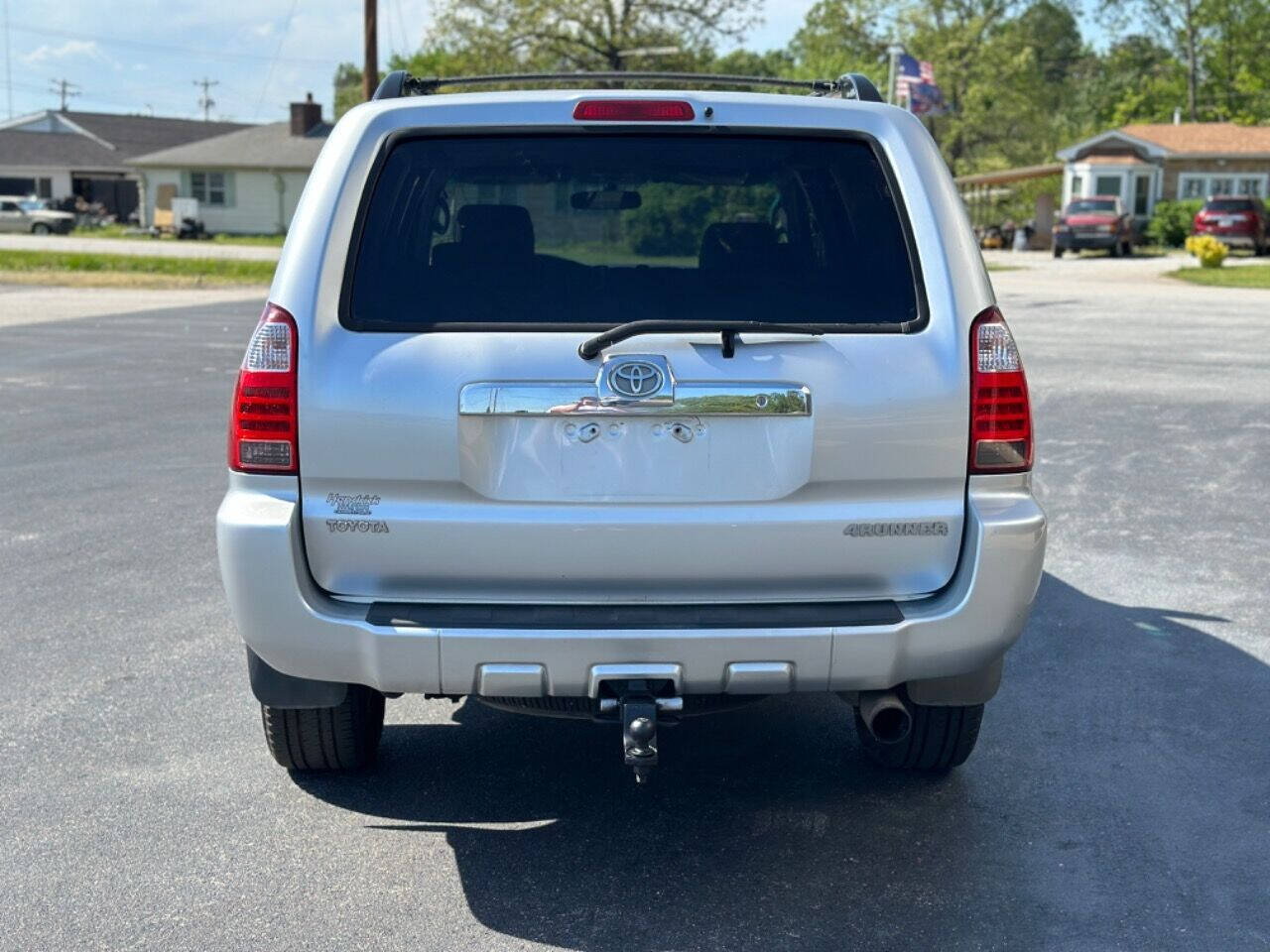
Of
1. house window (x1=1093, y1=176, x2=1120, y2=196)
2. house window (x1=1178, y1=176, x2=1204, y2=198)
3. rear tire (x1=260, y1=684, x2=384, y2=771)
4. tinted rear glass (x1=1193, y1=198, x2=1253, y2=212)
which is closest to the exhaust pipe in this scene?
rear tire (x1=260, y1=684, x2=384, y2=771)

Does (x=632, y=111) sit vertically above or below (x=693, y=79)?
below

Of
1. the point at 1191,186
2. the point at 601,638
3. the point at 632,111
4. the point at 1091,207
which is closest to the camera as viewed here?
the point at 601,638

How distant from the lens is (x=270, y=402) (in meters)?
3.68

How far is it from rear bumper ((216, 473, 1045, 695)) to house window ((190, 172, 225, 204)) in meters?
64.5

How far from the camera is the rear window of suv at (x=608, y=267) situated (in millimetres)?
3723

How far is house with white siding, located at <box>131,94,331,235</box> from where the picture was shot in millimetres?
63688

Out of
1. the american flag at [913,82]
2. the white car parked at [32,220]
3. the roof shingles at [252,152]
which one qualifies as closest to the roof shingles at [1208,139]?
the american flag at [913,82]

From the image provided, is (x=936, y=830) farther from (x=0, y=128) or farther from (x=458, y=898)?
(x=0, y=128)

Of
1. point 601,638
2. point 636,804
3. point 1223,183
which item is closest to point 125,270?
point 636,804

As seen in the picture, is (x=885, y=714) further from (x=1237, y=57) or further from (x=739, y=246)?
(x=1237, y=57)

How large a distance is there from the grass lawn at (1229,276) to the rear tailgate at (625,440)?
98.1 ft

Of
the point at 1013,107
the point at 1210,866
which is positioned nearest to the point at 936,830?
the point at 1210,866

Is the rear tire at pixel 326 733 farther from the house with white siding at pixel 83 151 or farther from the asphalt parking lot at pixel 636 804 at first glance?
the house with white siding at pixel 83 151

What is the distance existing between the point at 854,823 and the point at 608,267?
65.5 inches
